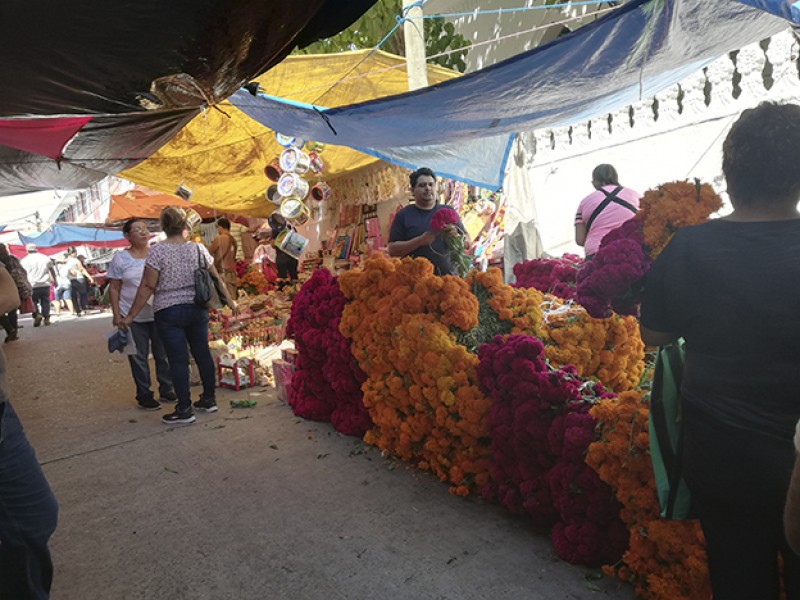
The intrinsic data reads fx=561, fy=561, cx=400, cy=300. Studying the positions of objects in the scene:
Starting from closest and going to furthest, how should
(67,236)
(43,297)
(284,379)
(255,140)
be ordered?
(284,379) → (255,140) → (43,297) → (67,236)

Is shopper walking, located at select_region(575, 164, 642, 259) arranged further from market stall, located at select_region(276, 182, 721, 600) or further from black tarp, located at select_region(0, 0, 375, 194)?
black tarp, located at select_region(0, 0, 375, 194)

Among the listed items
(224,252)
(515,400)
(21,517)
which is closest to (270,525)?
(21,517)

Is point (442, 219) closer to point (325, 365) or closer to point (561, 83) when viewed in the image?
point (561, 83)

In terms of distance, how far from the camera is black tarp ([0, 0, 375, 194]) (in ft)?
7.26

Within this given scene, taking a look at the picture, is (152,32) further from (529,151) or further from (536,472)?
(529,151)

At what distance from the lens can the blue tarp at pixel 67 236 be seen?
25.7m

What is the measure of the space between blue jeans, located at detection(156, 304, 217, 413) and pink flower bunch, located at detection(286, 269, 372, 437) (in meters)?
0.82

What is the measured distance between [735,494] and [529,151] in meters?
6.90

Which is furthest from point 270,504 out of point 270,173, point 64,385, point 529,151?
point 270,173

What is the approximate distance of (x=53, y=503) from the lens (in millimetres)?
2172

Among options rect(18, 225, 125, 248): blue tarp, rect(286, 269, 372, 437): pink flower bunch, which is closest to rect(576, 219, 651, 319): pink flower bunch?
rect(286, 269, 372, 437): pink flower bunch

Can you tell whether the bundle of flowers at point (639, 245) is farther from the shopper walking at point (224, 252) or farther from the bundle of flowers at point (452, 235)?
the shopper walking at point (224, 252)

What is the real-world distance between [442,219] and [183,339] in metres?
2.78

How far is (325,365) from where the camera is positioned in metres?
4.83
